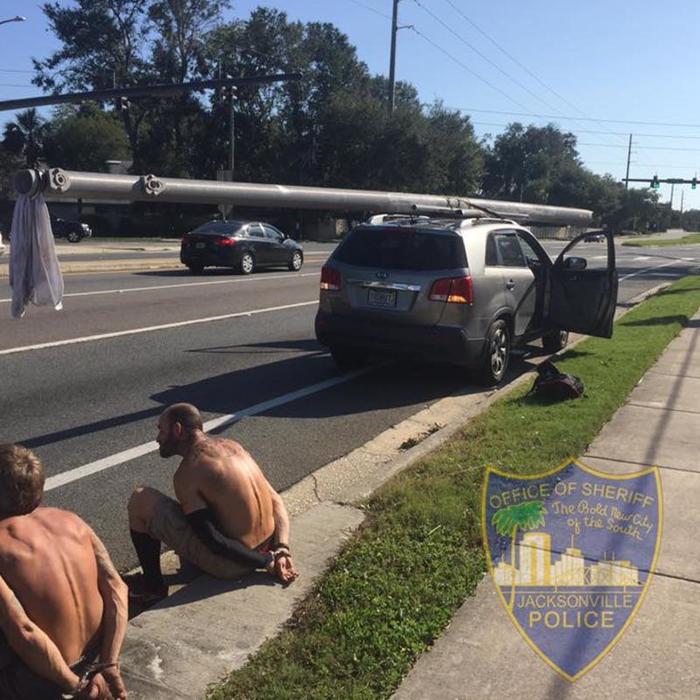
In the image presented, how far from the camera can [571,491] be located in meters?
5.19

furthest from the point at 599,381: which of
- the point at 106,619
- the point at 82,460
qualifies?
the point at 106,619

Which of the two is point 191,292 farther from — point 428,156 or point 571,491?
point 428,156

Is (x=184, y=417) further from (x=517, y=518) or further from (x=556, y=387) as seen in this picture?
(x=556, y=387)

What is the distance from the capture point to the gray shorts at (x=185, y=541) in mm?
3947

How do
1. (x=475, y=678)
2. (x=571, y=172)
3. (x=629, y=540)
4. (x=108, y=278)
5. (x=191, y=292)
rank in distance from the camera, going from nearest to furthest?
1. (x=475, y=678)
2. (x=629, y=540)
3. (x=191, y=292)
4. (x=108, y=278)
5. (x=571, y=172)

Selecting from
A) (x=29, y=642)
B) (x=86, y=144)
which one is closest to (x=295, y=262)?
(x=29, y=642)

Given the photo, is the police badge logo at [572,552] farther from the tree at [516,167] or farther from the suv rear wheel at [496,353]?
the tree at [516,167]

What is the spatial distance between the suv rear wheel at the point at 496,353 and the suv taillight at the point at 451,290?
1.95 ft

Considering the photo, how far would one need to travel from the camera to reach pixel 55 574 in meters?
2.86

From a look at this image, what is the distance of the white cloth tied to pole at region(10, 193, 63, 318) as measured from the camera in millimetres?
4219

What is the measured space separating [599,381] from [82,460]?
Answer: 521cm

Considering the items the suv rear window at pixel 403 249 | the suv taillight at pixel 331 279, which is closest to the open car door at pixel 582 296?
the suv rear window at pixel 403 249

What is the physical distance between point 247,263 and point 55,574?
20.4 metres

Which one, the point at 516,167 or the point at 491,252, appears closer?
the point at 491,252
